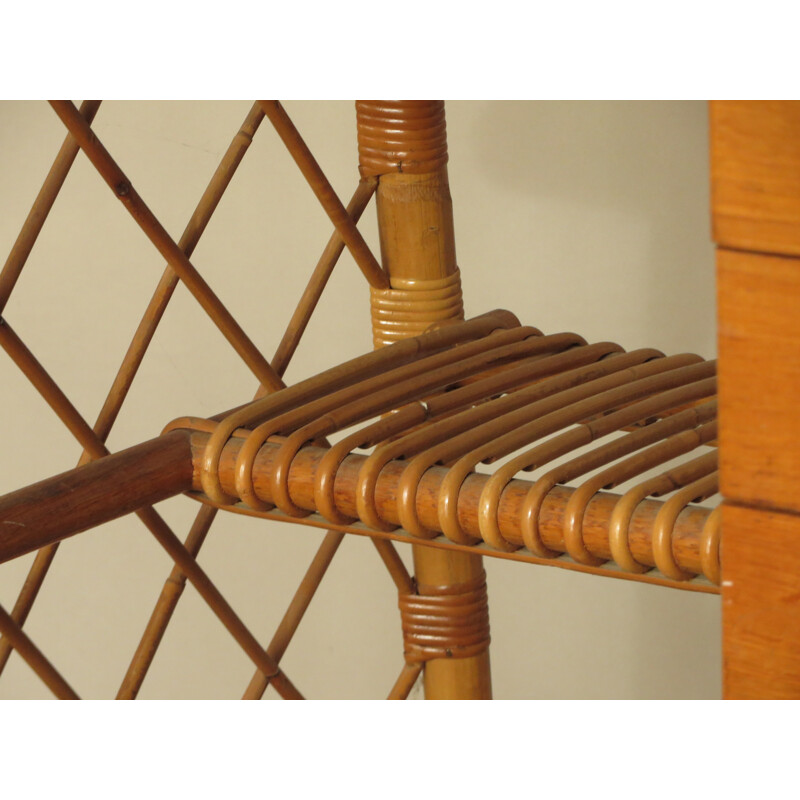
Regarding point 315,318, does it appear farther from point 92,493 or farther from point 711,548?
point 711,548

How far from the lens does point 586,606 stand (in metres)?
1.63

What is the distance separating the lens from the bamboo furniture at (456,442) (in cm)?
31

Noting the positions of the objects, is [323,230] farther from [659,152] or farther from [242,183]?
[659,152]

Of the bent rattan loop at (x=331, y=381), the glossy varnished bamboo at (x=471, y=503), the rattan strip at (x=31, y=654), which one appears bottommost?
the rattan strip at (x=31, y=654)

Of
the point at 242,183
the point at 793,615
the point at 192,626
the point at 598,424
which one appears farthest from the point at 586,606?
the point at 793,615

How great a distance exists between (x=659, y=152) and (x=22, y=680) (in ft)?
3.69

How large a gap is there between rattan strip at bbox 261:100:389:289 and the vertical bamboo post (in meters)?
0.02

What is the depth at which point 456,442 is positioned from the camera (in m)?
0.69

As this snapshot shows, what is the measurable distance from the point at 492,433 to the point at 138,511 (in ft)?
0.87

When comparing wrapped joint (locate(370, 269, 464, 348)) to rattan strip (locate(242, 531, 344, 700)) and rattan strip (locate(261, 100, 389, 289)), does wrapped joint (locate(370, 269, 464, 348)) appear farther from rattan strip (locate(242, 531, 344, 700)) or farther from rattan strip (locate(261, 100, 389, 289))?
rattan strip (locate(242, 531, 344, 700))

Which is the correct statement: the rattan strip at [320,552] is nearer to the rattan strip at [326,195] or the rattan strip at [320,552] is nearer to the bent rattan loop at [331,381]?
the rattan strip at [326,195]

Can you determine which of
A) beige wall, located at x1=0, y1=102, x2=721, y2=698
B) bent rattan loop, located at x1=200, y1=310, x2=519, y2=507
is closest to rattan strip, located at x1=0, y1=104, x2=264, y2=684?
bent rattan loop, located at x1=200, y1=310, x2=519, y2=507

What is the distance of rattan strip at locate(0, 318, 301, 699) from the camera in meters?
0.92

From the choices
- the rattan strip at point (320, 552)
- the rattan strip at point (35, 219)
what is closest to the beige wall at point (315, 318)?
the rattan strip at point (320, 552)
